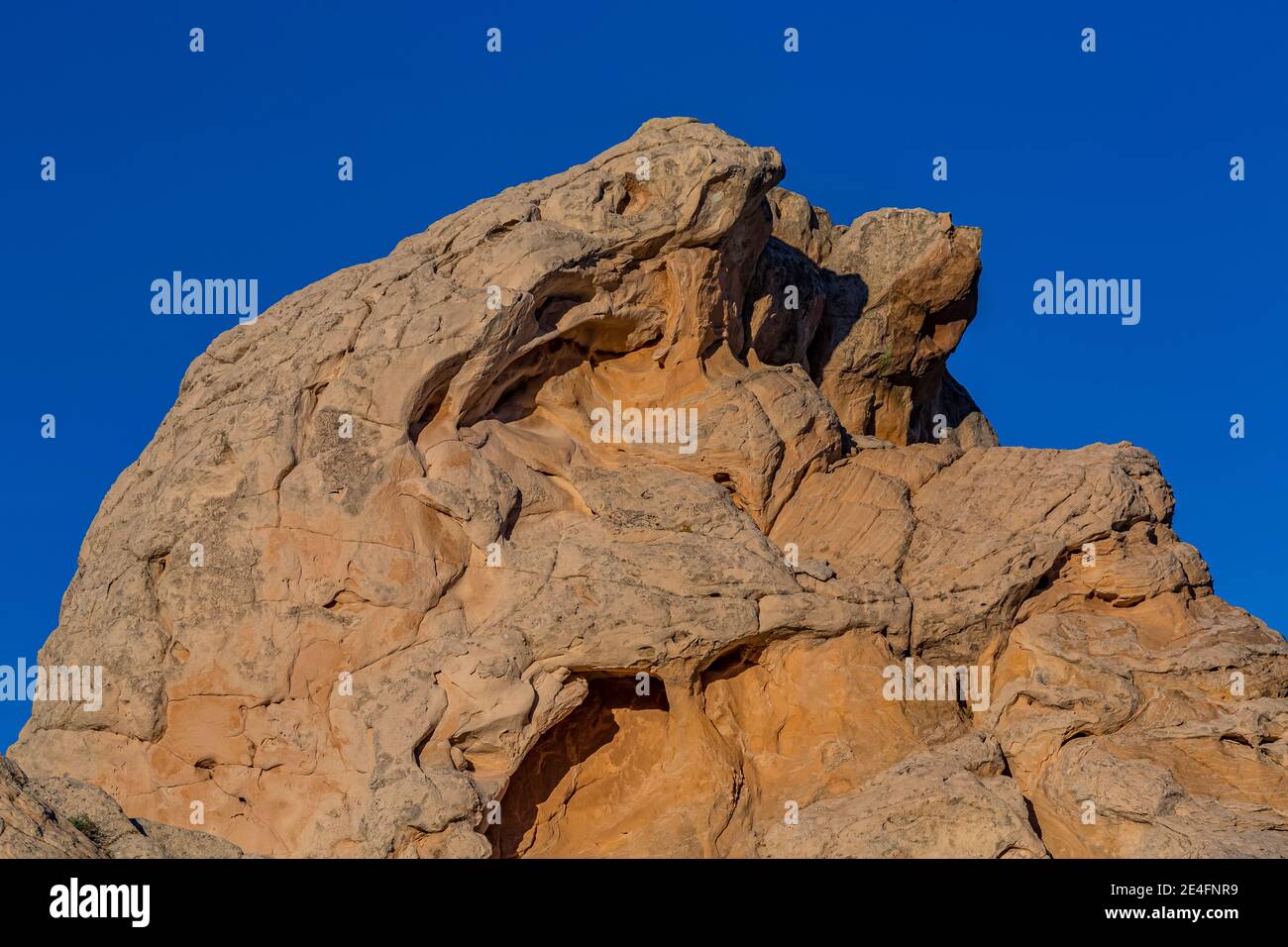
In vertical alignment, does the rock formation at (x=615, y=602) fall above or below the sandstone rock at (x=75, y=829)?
above

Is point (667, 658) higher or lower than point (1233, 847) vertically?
higher

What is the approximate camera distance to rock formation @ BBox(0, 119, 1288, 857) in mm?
18672

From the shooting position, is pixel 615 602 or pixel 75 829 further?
pixel 615 602

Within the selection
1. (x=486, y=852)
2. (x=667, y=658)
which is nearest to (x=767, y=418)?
(x=667, y=658)

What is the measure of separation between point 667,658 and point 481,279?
4.98 meters

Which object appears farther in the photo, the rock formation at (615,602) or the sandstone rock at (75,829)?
the rock formation at (615,602)

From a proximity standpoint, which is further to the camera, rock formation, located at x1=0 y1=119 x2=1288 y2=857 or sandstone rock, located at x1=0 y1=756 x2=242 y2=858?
rock formation, located at x1=0 y1=119 x2=1288 y2=857

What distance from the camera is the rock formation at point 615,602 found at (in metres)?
18.7

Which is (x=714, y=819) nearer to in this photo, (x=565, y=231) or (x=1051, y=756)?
(x=1051, y=756)

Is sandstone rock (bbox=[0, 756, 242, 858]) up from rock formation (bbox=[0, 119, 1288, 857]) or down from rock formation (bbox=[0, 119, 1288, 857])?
down

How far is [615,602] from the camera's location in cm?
1908

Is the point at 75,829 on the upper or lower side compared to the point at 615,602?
lower

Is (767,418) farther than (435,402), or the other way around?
(767,418)

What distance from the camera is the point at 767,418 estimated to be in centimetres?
2162
